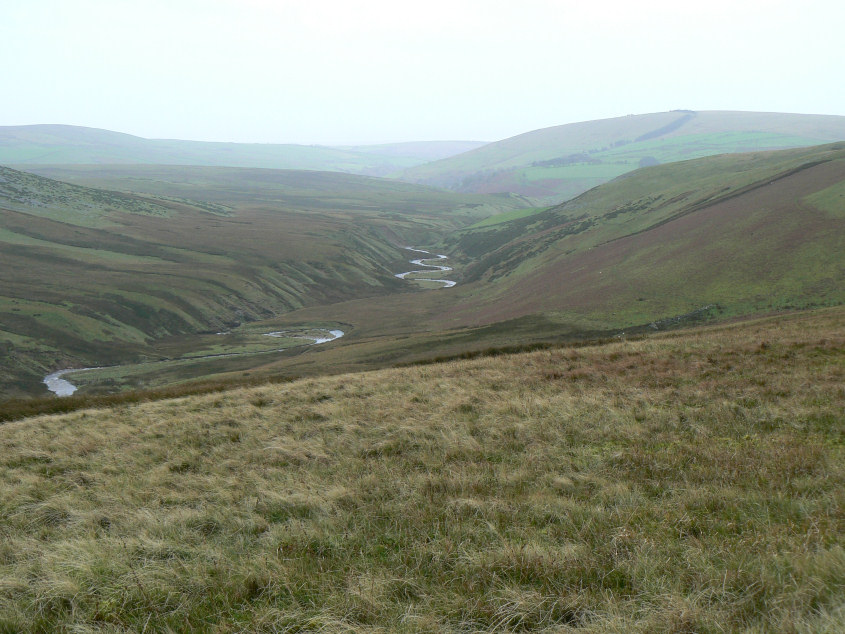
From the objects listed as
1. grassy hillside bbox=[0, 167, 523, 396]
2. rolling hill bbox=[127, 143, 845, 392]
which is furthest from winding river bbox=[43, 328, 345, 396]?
rolling hill bbox=[127, 143, 845, 392]

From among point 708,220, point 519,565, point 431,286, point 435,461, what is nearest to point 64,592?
point 519,565

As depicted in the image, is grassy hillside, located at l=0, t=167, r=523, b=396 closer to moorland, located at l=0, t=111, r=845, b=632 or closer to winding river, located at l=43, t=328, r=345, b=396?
winding river, located at l=43, t=328, r=345, b=396

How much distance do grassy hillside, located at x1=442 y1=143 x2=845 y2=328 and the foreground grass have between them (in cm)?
4786

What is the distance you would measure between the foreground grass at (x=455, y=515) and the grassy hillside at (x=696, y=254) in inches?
1884

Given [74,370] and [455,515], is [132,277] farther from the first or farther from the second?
[455,515]

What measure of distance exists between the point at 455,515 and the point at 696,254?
76817mm

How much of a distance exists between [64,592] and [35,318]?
11702cm

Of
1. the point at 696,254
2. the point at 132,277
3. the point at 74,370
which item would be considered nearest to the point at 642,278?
the point at 696,254

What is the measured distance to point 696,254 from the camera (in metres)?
73.5

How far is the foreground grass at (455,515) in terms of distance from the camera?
224 inches

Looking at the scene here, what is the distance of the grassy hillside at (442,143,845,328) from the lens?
58531 millimetres

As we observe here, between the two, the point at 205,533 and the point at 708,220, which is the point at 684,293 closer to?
the point at 708,220

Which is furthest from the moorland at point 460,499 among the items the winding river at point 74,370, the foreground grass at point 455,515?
the winding river at point 74,370

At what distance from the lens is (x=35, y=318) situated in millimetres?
99625
